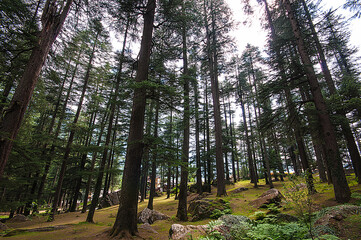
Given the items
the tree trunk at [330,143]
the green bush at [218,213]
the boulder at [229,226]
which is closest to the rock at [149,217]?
the green bush at [218,213]

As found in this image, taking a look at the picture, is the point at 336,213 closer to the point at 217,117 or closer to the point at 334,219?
the point at 334,219

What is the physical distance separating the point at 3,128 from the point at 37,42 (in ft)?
8.98

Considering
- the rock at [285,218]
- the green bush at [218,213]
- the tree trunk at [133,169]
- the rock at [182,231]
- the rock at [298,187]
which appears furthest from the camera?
the green bush at [218,213]

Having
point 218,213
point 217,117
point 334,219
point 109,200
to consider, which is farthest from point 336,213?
point 109,200

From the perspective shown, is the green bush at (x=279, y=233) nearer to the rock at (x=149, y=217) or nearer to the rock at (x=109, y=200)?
the rock at (x=149, y=217)

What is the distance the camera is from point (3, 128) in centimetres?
386

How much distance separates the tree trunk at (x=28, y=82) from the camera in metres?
3.82

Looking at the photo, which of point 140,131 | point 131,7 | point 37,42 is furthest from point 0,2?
point 140,131

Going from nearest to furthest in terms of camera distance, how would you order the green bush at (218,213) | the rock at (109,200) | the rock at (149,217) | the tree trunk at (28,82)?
the tree trunk at (28,82), the green bush at (218,213), the rock at (149,217), the rock at (109,200)

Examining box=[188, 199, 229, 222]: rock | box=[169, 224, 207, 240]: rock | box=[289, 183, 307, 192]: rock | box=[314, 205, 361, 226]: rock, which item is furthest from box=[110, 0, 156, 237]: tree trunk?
box=[314, 205, 361, 226]: rock

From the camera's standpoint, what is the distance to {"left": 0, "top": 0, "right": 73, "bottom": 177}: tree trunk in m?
3.82

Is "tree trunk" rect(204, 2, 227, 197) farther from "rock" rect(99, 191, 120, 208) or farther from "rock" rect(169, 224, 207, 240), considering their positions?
"rock" rect(99, 191, 120, 208)

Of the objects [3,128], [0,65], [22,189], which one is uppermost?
[0,65]

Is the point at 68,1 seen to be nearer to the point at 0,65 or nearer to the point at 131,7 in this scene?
the point at 131,7
